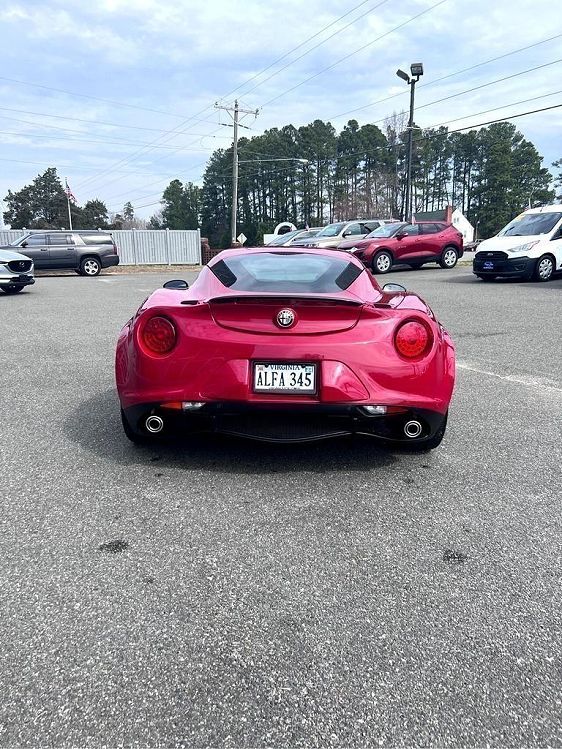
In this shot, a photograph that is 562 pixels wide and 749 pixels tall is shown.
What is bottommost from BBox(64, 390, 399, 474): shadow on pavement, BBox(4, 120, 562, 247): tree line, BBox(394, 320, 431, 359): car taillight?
BBox(64, 390, 399, 474): shadow on pavement

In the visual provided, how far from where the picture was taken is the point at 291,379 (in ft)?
10.0

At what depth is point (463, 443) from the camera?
3875 mm

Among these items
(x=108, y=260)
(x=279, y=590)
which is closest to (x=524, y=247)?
(x=279, y=590)

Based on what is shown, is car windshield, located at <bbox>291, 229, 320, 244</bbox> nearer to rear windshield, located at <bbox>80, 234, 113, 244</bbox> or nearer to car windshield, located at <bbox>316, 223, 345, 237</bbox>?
car windshield, located at <bbox>316, 223, 345, 237</bbox>

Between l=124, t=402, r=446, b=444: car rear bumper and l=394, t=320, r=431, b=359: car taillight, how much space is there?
0.31 metres

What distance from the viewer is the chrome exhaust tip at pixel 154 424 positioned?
3.25m

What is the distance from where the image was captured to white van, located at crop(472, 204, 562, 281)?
1512cm

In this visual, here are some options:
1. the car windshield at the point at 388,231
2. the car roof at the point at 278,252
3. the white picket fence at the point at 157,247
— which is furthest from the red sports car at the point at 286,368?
the white picket fence at the point at 157,247

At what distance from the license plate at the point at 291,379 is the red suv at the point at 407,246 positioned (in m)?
16.9

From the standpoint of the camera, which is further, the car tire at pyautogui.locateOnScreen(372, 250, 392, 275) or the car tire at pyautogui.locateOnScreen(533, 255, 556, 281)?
the car tire at pyautogui.locateOnScreen(372, 250, 392, 275)

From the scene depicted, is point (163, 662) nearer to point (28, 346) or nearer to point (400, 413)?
point (400, 413)

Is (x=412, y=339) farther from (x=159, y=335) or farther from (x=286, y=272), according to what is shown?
(x=159, y=335)

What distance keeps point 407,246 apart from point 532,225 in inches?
186

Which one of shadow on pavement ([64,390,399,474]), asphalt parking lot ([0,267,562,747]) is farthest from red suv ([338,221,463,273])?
shadow on pavement ([64,390,399,474])
